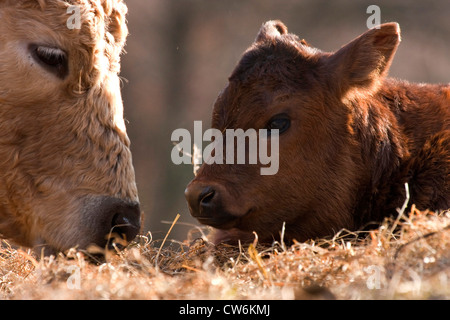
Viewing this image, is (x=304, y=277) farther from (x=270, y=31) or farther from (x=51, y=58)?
(x=270, y=31)

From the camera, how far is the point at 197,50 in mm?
16219

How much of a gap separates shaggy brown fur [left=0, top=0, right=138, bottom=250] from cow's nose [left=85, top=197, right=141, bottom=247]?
2cm

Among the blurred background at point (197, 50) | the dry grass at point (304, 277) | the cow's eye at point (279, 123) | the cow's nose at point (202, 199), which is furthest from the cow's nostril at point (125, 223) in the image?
the blurred background at point (197, 50)

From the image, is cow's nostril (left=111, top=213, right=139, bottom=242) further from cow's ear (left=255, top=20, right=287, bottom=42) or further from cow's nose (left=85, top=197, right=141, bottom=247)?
cow's ear (left=255, top=20, right=287, bottom=42)

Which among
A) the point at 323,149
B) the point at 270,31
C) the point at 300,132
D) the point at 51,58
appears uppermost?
the point at 270,31

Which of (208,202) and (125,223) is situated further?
(208,202)

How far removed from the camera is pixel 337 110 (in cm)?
432

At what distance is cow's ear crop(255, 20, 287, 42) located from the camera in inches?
185

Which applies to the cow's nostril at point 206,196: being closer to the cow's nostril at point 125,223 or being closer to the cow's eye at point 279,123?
the cow's nostril at point 125,223

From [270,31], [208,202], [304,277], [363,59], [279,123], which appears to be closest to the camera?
[304,277]

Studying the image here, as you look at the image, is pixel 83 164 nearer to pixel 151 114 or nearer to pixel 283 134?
pixel 283 134

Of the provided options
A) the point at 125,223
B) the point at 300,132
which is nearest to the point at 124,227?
the point at 125,223

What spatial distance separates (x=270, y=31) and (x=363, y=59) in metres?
0.88

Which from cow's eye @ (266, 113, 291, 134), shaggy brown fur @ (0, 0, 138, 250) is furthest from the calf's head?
shaggy brown fur @ (0, 0, 138, 250)
